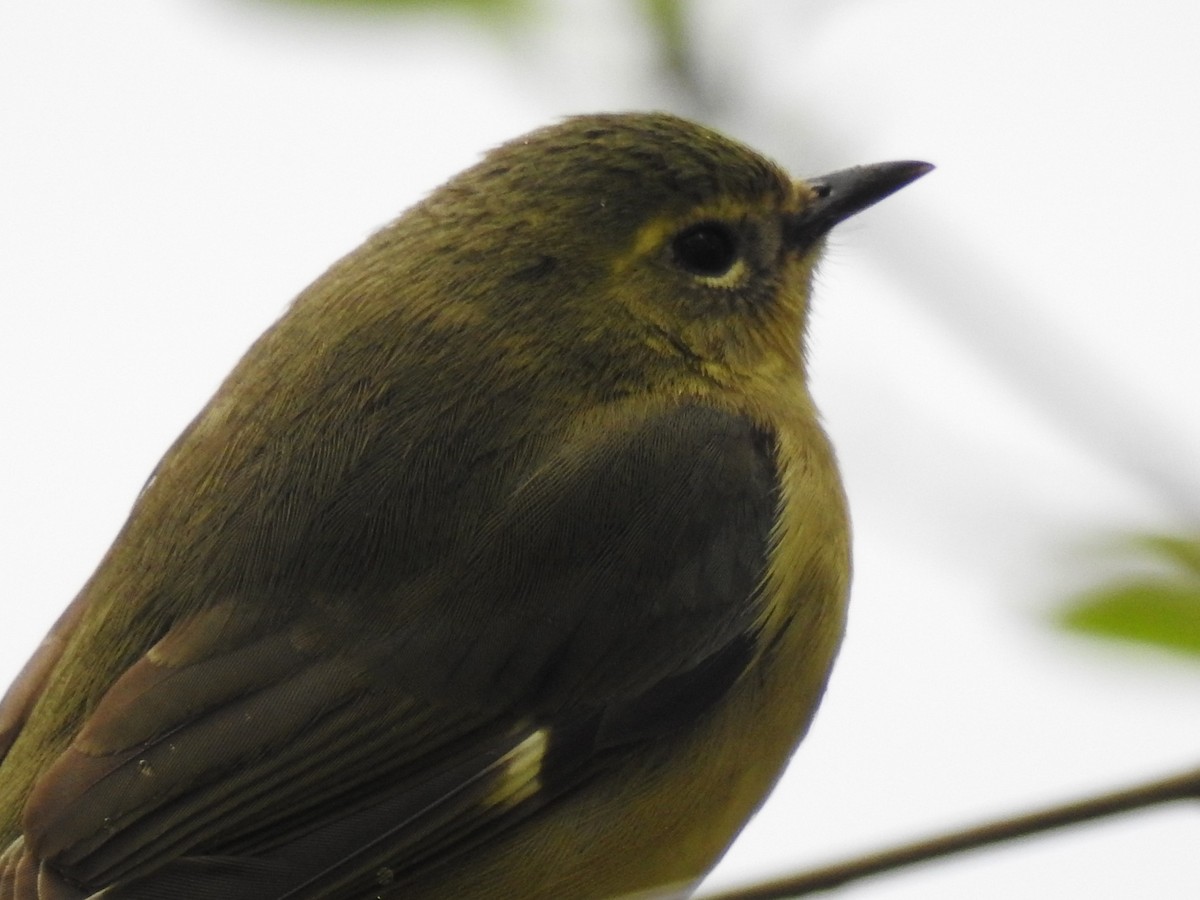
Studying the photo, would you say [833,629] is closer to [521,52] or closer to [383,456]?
[383,456]

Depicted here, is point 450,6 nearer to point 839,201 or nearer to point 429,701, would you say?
point 429,701

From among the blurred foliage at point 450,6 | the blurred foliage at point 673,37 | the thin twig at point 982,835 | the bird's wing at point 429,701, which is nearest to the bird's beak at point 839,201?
the bird's wing at point 429,701

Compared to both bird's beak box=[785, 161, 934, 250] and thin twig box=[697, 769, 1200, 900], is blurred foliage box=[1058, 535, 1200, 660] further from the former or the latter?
bird's beak box=[785, 161, 934, 250]

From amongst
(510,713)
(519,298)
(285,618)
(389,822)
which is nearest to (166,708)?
(285,618)

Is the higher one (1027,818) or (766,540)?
(1027,818)

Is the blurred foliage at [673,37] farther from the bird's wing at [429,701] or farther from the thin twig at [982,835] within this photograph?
the thin twig at [982,835]
